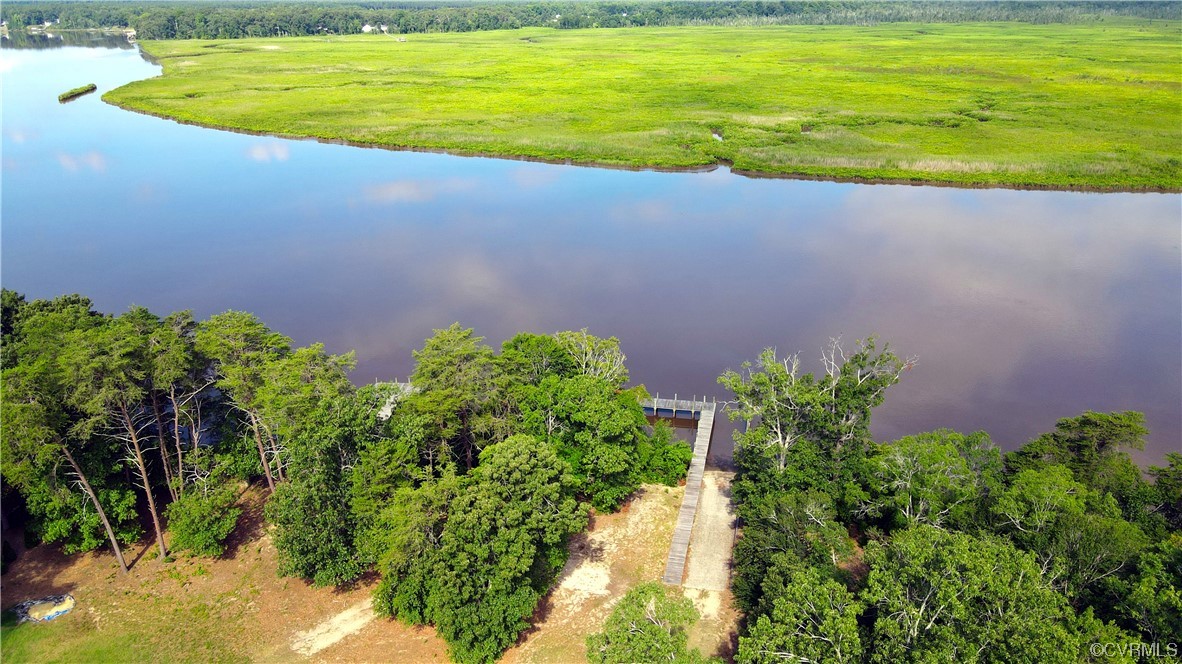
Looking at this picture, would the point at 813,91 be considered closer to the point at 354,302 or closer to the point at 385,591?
the point at 354,302

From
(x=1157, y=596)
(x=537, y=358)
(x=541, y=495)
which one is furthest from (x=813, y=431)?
(x=537, y=358)

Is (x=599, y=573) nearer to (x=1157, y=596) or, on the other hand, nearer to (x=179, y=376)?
(x=1157, y=596)

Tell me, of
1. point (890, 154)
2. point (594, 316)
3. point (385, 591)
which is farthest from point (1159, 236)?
Result: point (385, 591)

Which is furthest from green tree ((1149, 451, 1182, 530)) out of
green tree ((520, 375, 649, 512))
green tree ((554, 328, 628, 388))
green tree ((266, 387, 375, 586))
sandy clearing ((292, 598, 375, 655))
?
green tree ((266, 387, 375, 586))

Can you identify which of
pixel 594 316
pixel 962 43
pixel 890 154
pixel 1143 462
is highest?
pixel 962 43

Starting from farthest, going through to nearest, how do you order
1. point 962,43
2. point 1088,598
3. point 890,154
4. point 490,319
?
1. point 962,43
2. point 890,154
3. point 490,319
4. point 1088,598

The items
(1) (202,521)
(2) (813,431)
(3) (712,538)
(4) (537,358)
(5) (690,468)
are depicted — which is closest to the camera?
(1) (202,521)

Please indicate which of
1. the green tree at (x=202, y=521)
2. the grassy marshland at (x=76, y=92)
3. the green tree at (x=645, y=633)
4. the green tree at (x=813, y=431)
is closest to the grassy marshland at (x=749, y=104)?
the grassy marshland at (x=76, y=92)

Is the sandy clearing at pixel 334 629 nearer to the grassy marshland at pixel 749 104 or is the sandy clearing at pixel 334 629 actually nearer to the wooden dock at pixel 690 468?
the wooden dock at pixel 690 468
